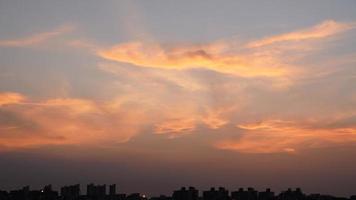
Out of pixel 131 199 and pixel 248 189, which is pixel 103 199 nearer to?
pixel 131 199

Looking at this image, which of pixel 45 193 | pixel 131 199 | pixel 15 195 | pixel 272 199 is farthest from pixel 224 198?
pixel 15 195

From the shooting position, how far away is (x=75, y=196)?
5578 centimetres

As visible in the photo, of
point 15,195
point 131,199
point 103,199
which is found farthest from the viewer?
point 131,199

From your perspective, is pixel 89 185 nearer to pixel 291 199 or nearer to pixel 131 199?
pixel 131 199

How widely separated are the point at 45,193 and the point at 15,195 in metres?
3.74

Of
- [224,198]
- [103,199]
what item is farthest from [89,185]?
[224,198]

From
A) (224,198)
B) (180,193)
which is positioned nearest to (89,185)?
(180,193)

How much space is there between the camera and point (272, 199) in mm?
55062

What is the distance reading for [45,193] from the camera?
180 ft

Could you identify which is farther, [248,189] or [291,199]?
[248,189]

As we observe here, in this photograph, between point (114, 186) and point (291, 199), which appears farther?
point (114, 186)

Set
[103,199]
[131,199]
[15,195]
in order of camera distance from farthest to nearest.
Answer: [131,199] < [103,199] < [15,195]

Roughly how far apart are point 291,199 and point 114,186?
24.5 meters

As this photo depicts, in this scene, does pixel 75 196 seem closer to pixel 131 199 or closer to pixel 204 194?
pixel 131 199
